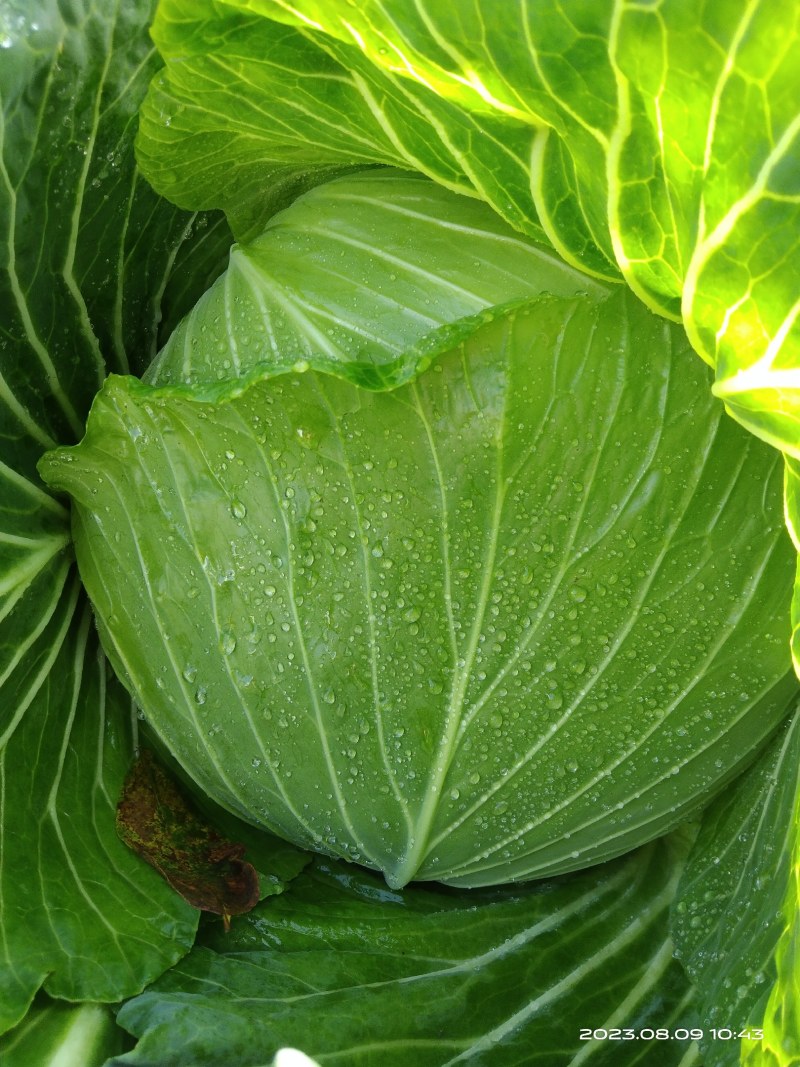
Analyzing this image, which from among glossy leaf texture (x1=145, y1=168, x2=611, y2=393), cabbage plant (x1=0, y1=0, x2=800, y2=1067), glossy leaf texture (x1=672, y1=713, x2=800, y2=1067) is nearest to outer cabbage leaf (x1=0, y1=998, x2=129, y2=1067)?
cabbage plant (x1=0, y1=0, x2=800, y2=1067)

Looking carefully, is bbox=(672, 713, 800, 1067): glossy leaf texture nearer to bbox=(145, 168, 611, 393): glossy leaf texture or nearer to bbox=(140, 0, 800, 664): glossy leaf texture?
bbox=(140, 0, 800, 664): glossy leaf texture

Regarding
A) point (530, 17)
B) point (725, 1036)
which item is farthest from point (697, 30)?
point (725, 1036)

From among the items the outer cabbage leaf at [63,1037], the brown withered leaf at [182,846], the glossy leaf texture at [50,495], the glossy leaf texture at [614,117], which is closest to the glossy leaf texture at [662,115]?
the glossy leaf texture at [614,117]

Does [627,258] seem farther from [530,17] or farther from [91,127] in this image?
[91,127]

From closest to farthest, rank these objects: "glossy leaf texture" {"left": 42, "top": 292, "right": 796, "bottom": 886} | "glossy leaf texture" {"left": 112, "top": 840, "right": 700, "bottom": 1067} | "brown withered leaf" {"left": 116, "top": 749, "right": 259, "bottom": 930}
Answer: "glossy leaf texture" {"left": 42, "top": 292, "right": 796, "bottom": 886} < "glossy leaf texture" {"left": 112, "top": 840, "right": 700, "bottom": 1067} < "brown withered leaf" {"left": 116, "top": 749, "right": 259, "bottom": 930}

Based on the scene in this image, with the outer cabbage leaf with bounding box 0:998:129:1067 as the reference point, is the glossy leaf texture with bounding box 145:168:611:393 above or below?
above

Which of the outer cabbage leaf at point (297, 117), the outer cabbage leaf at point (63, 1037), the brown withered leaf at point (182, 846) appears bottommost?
the outer cabbage leaf at point (63, 1037)

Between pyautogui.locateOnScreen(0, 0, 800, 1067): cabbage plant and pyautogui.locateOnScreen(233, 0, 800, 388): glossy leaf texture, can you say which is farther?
pyautogui.locateOnScreen(0, 0, 800, 1067): cabbage plant

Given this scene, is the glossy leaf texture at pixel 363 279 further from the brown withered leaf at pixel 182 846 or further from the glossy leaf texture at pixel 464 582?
the brown withered leaf at pixel 182 846
